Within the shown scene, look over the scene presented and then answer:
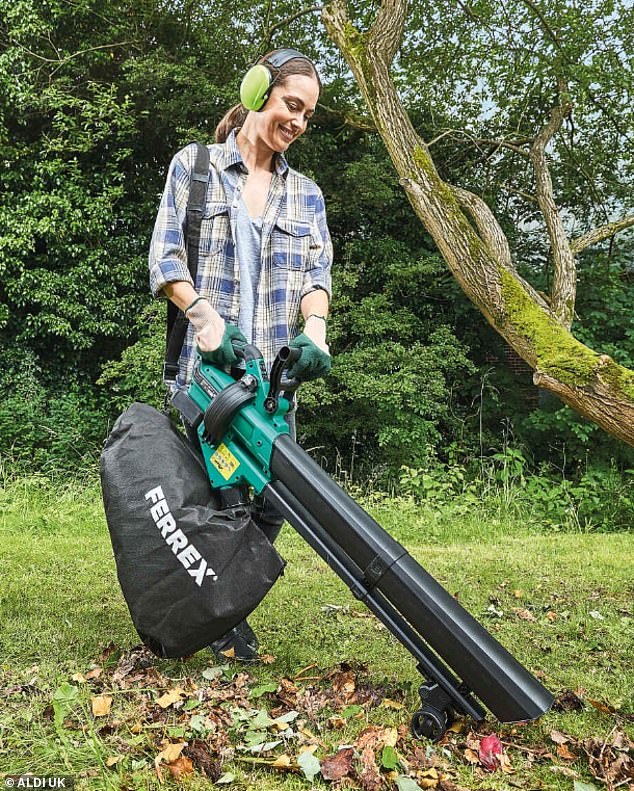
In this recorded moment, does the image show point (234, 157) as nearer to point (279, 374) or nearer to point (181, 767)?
point (279, 374)

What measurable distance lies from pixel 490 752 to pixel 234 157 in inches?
83.5

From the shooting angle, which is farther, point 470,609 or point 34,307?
point 34,307

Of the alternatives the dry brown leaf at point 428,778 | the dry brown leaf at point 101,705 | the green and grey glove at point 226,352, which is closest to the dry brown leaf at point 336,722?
the dry brown leaf at point 428,778

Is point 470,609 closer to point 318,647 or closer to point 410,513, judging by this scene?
point 318,647

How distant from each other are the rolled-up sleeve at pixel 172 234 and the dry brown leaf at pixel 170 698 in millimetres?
1334

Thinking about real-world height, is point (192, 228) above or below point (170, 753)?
above

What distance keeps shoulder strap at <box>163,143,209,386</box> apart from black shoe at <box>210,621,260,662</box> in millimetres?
1012

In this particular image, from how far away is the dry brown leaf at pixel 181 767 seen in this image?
1985 millimetres

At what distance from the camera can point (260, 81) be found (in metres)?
2.51

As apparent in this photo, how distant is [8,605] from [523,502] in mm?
5761

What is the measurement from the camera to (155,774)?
1.98 metres

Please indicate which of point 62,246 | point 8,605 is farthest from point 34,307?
point 8,605

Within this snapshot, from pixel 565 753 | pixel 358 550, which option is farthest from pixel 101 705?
pixel 565 753

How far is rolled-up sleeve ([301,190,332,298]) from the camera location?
2803mm
